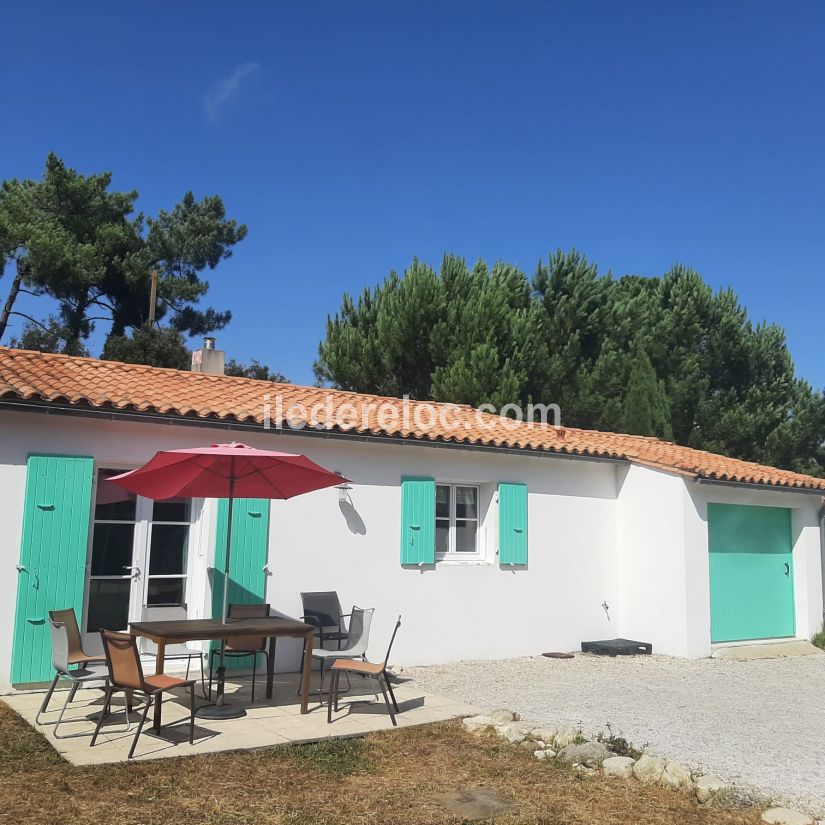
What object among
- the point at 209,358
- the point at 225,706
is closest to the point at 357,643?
the point at 225,706

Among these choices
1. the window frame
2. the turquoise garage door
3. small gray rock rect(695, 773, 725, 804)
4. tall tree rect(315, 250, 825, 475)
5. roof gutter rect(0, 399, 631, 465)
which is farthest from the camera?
tall tree rect(315, 250, 825, 475)

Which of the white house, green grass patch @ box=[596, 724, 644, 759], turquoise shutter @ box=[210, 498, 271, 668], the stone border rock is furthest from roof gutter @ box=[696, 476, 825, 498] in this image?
turquoise shutter @ box=[210, 498, 271, 668]

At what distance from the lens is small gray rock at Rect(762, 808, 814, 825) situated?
4492 millimetres

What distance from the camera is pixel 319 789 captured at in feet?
16.4

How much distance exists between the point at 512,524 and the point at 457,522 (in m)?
0.77

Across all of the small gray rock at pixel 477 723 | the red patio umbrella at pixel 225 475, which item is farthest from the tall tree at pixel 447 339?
the small gray rock at pixel 477 723

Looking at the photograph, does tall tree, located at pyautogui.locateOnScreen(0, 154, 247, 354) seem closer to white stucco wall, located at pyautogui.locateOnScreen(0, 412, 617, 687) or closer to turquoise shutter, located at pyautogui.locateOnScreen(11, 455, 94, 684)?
white stucco wall, located at pyautogui.locateOnScreen(0, 412, 617, 687)

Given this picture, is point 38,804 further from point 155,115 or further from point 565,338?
point 565,338

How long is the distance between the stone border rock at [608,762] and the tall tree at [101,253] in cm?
1932

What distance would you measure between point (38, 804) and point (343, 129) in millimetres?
12036

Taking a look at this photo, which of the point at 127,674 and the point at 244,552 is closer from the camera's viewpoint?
the point at 127,674

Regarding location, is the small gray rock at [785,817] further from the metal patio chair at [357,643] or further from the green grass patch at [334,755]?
the metal patio chair at [357,643]

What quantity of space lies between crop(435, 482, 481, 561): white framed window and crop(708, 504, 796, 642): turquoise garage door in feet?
13.0

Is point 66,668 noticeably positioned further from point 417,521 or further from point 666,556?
point 666,556
